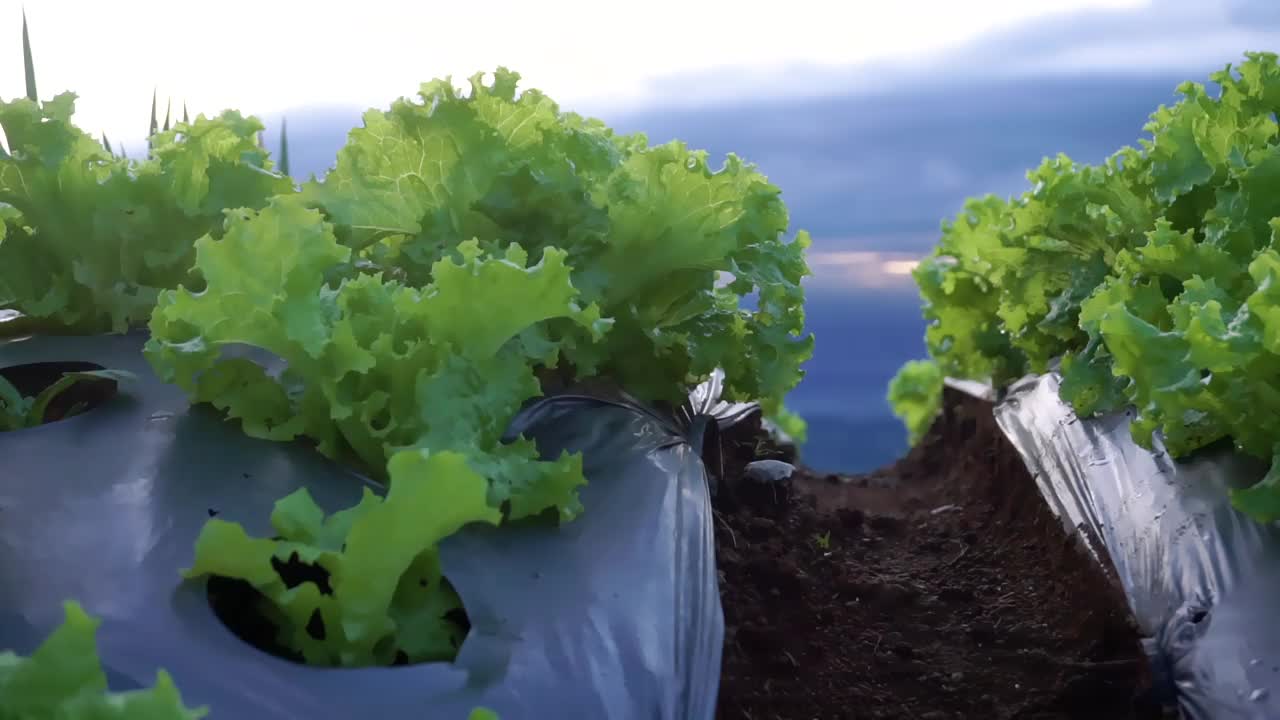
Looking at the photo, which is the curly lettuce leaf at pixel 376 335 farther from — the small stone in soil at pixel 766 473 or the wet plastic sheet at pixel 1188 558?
the small stone in soil at pixel 766 473

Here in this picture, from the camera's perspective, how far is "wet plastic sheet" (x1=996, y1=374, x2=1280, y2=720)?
186 cm

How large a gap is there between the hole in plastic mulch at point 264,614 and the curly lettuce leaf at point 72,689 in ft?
1.50

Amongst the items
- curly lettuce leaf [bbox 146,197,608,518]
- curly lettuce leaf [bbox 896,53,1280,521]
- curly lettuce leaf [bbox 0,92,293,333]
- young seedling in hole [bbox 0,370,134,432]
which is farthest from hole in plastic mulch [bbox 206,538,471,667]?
curly lettuce leaf [bbox 896,53,1280,521]

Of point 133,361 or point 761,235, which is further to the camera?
point 761,235

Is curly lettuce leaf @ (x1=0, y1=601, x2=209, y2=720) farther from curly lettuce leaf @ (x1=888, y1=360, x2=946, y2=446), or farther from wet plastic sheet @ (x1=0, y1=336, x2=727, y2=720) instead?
curly lettuce leaf @ (x1=888, y1=360, x2=946, y2=446)

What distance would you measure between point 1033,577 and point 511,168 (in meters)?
1.91

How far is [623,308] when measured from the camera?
99.3 inches

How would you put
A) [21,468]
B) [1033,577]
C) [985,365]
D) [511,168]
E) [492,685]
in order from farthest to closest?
[985,365], [1033,577], [511,168], [21,468], [492,685]

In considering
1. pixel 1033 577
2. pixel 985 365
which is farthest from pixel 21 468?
pixel 985 365

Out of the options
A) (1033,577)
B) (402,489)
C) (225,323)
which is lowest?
(1033,577)

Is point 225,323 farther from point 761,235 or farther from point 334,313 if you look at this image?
point 761,235

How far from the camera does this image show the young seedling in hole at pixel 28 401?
2.08m

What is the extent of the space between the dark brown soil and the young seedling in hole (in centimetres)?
148

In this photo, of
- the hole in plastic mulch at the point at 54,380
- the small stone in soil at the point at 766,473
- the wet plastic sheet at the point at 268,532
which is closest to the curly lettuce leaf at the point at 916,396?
the small stone in soil at the point at 766,473
